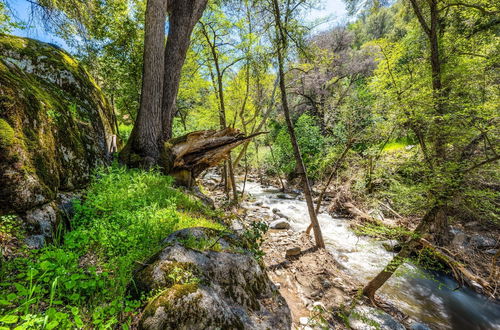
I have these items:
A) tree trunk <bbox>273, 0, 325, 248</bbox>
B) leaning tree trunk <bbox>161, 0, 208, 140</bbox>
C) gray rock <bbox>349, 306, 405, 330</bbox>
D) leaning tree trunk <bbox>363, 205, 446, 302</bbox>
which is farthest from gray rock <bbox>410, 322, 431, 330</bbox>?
leaning tree trunk <bbox>161, 0, 208, 140</bbox>

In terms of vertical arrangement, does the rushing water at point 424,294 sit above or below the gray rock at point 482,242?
below

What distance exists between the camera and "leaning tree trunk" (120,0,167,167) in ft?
15.4

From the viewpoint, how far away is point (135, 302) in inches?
66.4

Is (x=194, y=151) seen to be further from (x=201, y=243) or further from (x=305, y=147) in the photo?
(x=305, y=147)

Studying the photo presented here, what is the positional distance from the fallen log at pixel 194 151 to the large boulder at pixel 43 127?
1.48 m

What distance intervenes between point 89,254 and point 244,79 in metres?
9.16

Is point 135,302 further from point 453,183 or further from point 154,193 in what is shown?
point 453,183

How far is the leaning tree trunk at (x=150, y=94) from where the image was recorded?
471 cm

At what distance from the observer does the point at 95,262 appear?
2.16 m

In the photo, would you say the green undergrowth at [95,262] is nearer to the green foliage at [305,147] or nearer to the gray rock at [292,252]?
the gray rock at [292,252]

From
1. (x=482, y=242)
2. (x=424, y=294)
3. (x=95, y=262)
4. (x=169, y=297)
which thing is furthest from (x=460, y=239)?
(x=95, y=262)

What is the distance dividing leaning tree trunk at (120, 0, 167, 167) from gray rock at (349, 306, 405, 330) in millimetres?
5433

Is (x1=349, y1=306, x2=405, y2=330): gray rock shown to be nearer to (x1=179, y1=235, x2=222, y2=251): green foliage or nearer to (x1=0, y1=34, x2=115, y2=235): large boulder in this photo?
(x1=179, y1=235, x2=222, y2=251): green foliage

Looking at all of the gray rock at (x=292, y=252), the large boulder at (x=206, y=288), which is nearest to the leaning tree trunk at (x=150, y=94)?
the large boulder at (x=206, y=288)
